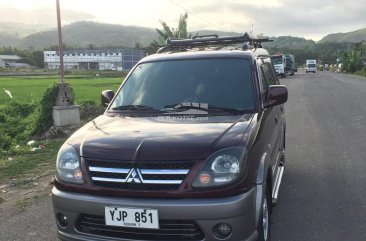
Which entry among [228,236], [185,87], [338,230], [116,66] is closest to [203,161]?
[228,236]

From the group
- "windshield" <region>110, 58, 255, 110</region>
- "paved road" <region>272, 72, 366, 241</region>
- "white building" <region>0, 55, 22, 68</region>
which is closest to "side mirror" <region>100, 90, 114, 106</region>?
"windshield" <region>110, 58, 255, 110</region>

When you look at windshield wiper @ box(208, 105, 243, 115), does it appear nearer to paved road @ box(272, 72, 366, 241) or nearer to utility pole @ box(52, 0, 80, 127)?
paved road @ box(272, 72, 366, 241)

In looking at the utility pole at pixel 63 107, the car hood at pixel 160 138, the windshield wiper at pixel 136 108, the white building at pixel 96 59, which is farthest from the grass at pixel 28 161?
the white building at pixel 96 59

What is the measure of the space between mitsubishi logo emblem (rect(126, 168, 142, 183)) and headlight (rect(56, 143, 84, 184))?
428 mm

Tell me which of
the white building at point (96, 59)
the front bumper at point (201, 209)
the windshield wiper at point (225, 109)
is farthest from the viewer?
the white building at point (96, 59)

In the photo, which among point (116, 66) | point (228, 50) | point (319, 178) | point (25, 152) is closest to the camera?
point (228, 50)

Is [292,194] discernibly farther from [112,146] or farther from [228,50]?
[112,146]

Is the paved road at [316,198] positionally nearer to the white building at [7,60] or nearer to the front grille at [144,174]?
the front grille at [144,174]

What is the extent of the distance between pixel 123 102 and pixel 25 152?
213 inches

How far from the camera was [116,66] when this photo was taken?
139 metres

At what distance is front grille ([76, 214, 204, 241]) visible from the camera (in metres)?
3.32

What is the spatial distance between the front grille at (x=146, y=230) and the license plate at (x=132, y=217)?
5 centimetres

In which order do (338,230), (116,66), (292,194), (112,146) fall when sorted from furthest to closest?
(116,66), (292,194), (338,230), (112,146)

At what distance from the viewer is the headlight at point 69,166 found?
142 inches
